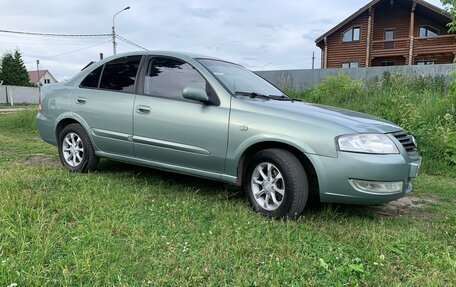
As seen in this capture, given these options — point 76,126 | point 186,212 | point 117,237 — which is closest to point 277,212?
point 186,212

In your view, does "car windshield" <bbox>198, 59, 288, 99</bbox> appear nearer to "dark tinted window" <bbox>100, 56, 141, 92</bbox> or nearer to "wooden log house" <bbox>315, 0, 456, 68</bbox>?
"dark tinted window" <bbox>100, 56, 141, 92</bbox>

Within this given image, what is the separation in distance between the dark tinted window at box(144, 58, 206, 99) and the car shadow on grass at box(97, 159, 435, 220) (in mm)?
1133

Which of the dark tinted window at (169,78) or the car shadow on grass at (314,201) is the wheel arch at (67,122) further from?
the dark tinted window at (169,78)

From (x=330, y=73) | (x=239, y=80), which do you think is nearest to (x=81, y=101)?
(x=239, y=80)

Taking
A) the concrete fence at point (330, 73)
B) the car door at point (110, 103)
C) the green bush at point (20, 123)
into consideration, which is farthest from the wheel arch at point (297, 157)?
the concrete fence at point (330, 73)

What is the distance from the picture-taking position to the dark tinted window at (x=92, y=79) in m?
5.16

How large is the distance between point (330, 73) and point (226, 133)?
41.2ft

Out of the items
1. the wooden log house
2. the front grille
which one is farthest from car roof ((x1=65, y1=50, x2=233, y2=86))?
the wooden log house

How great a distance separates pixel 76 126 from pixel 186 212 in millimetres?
2273

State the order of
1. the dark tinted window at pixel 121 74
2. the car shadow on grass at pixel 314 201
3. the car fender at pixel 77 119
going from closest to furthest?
the car shadow on grass at pixel 314 201
the dark tinted window at pixel 121 74
the car fender at pixel 77 119

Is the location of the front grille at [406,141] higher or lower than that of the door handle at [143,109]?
lower

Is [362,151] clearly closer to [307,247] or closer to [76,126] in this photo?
[307,247]

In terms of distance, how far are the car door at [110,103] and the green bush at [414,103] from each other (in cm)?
480

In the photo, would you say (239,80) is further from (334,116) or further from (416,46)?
(416,46)
